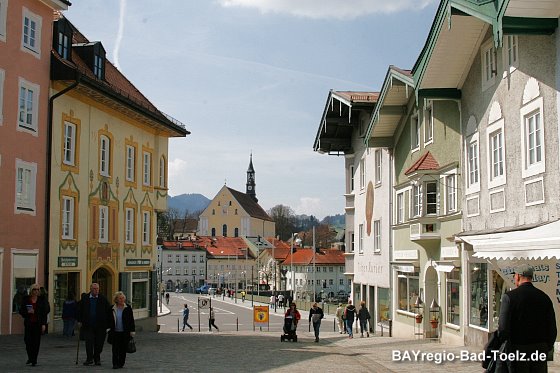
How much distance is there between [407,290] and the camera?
3131 centimetres

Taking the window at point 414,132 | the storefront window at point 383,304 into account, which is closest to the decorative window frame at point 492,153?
the window at point 414,132

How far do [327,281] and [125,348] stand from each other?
11281 centimetres

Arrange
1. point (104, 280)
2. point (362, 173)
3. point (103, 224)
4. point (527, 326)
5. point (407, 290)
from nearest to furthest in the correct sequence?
1. point (527, 326)
2. point (407, 290)
3. point (103, 224)
4. point (104, 280)
5. point (362, 173)

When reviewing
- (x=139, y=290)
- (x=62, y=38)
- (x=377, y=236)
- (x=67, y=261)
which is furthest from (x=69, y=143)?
(x=377, y=236)

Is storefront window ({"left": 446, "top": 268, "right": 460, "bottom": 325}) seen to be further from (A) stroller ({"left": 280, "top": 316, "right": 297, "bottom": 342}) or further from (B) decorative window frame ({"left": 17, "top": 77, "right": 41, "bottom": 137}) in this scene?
(B) decorative window frame ({"left": 17, "top": 77, "right": 41, "bottom": 137})

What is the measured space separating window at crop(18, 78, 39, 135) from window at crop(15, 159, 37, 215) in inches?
50.8

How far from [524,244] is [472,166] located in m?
8.00

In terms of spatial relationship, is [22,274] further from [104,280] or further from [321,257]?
[321,257]

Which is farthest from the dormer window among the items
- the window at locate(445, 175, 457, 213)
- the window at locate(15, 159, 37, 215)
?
the window at locate(445, 175, 457, 213)

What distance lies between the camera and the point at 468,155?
23.8m

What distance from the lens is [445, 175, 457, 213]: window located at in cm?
2497

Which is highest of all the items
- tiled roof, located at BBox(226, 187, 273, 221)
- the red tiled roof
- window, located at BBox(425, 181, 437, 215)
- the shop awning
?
tiled roof, located at BBox(226, 187, 273, 221)

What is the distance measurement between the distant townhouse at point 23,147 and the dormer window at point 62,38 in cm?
166

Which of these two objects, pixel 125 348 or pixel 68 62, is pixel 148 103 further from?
pixel 125 348
